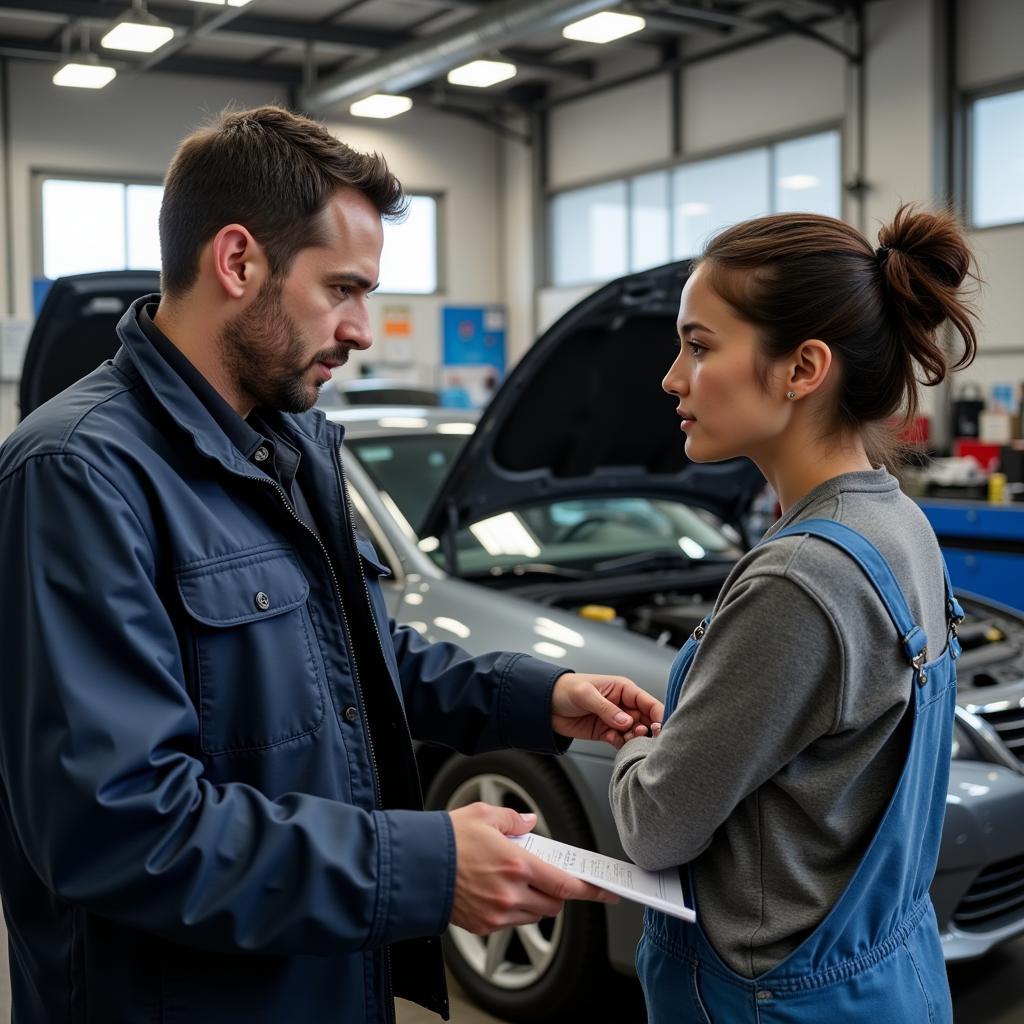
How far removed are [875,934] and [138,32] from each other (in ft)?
32.1

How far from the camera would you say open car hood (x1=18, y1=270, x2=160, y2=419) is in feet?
10.6

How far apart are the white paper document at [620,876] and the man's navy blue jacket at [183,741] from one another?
160 mm

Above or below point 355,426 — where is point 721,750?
below

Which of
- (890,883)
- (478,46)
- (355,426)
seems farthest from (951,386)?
(890,883)

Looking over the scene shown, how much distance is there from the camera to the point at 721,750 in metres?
1.27

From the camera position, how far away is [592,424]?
3.45 metres

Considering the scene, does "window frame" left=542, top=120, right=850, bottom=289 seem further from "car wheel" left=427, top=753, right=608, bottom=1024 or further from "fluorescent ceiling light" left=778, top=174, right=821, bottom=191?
"car wheel" left=427, top=753, right=608, bottom=1024

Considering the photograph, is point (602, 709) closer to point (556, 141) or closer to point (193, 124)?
point (193, 124)

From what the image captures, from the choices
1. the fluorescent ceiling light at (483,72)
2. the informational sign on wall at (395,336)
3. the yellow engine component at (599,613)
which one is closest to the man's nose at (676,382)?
the yellow engine component at (599,613)

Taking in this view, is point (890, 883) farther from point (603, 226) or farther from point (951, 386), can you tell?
point (603, 226)

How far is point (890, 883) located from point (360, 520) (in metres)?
2.27

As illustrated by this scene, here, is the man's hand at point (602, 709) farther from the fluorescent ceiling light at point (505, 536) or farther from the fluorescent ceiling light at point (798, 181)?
the fluorescent ceiling light at point (798, 181)

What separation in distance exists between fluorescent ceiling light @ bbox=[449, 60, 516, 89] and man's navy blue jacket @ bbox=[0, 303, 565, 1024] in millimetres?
9925

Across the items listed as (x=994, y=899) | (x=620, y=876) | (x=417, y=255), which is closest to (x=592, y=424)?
(x=994, y=899)
